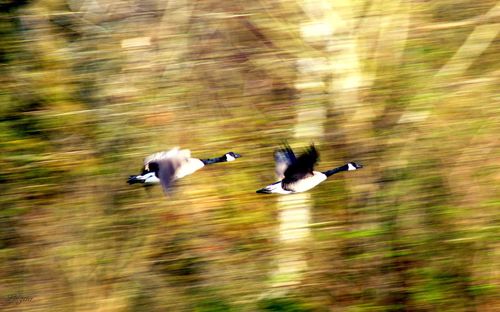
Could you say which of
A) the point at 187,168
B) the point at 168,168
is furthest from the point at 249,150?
the point at 168,168

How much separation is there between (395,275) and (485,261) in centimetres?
37

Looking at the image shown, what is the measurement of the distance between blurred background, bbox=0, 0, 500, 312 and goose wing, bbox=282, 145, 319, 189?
2.46ft

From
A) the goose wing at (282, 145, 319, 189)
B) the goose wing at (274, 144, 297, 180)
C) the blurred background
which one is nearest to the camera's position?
the goose wing at (282, 145, 319, 189)

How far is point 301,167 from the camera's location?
104 inches

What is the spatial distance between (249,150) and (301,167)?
999 millimetres

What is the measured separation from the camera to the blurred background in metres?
3.37

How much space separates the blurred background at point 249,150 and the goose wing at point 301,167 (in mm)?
749

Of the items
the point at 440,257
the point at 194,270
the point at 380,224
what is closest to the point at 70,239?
the point at 194,270

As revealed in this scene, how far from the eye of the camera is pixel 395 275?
3.33 m

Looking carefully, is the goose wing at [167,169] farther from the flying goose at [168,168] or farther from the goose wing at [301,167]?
the goose wing at [301,167]

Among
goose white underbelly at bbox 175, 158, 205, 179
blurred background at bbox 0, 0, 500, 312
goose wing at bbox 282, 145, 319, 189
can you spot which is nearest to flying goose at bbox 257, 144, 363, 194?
goose wing at bbox 282, 145, 319, 189

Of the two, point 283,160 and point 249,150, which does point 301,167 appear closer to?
point 283,160

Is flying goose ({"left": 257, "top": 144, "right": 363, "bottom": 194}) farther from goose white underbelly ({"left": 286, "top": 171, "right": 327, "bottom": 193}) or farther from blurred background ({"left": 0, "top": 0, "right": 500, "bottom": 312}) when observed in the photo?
blurred background ({"left": 0, "top": 0, "right": 500, "bottom": 312})

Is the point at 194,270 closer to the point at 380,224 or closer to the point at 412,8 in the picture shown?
the point at 380,224
